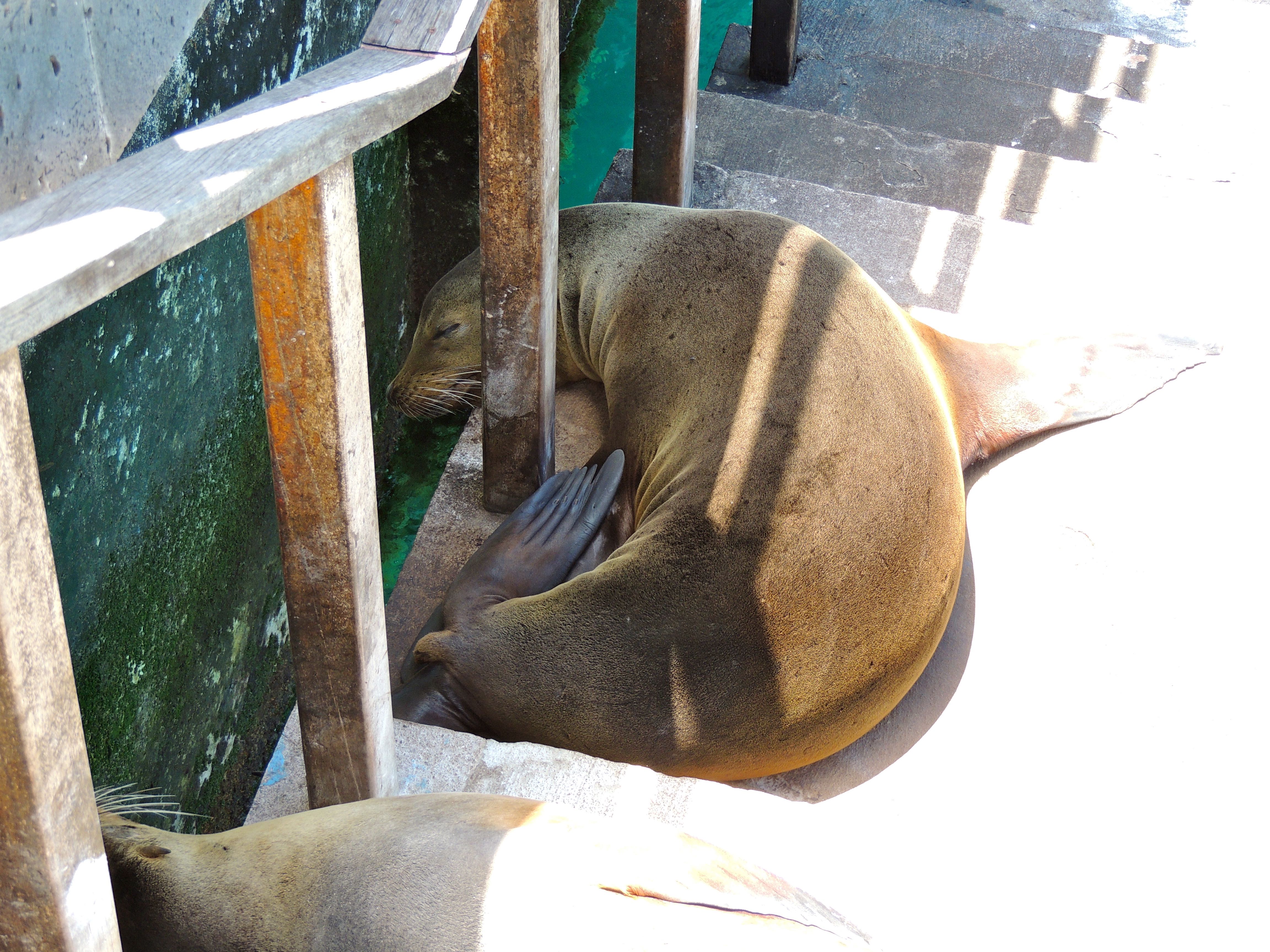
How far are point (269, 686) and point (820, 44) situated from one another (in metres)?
4.60

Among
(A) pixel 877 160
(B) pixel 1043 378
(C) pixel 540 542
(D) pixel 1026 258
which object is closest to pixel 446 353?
(C) pixel 540 542

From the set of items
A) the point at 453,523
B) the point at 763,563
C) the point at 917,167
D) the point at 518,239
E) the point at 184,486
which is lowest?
the point at 453,523

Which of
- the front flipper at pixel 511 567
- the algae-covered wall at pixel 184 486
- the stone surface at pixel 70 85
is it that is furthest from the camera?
the front flipper at pixel 511 567

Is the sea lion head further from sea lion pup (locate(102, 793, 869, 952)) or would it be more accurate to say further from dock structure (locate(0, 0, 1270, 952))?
sea lion pup (locate(102, 793, 869, 952))

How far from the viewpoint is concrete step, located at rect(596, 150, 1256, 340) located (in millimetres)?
3854

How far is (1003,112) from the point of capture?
5.66m

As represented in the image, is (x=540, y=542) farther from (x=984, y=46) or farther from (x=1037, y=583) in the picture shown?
(x=984, y=46)

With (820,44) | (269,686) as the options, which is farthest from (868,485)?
(820,44)

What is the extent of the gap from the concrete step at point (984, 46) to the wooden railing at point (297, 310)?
4044 mm

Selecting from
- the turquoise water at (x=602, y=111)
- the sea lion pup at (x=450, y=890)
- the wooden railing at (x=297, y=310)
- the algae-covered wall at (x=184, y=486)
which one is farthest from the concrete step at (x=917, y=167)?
the sea lion pup at (x=450, y=890)

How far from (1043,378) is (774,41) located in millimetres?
3034

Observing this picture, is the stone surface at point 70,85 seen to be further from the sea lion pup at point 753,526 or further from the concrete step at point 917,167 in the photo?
the concrete step at point 917,167

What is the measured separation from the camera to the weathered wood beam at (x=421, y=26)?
5.57 feet

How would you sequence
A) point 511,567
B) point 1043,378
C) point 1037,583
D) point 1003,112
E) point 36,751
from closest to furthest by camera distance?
point 36,751 < point 1037,583 < point 511,567 < point 1043,378 < point 1003,112
